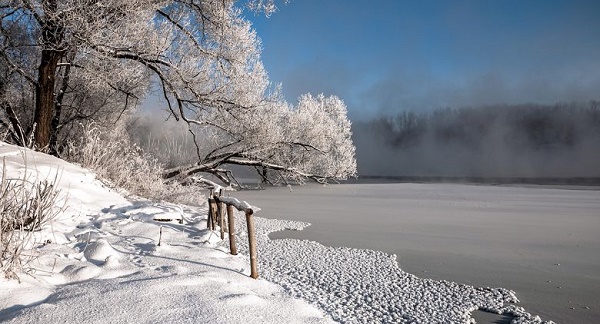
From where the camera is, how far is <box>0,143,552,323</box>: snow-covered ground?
124 inches

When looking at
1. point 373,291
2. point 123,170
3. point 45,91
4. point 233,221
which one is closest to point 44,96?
point 45,91

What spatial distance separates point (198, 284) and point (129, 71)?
800 centimetres

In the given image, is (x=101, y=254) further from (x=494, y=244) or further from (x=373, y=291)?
(x=494, y=244)

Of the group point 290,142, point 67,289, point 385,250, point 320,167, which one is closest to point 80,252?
point 67,289

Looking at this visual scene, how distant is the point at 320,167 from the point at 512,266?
64.0ft

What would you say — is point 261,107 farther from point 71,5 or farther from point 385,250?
point 385,250

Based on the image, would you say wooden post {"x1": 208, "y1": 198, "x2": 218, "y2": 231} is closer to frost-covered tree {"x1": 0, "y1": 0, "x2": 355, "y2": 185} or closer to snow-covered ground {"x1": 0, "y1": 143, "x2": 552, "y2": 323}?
snow-covered ground {"x1": 0, "y1": 143, "x2": 552, "y2": 323}

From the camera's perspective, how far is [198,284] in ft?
12.3

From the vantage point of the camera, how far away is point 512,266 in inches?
237

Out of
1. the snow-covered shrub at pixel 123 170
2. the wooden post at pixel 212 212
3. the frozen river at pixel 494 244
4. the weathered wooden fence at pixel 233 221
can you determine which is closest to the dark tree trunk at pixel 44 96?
the snow-covered shrub at pixel 123 170

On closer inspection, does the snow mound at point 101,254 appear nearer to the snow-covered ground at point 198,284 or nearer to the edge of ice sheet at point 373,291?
the snow-covered ground at point 198,284

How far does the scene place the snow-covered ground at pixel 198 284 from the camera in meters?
3.14

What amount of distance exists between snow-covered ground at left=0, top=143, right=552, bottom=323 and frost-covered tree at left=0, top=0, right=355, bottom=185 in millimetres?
3154

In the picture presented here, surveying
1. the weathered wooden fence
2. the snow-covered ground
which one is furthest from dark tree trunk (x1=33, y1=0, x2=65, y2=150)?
the weathered wooden fence
